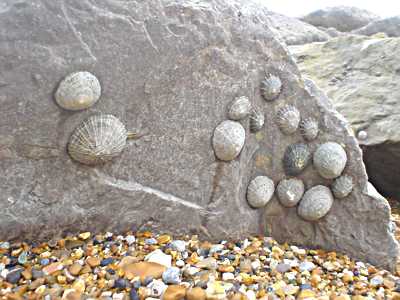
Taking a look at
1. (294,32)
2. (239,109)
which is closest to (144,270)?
(239,109)

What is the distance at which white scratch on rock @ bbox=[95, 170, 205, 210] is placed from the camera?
2.12 m

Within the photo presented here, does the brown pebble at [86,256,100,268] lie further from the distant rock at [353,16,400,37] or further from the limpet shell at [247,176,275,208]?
the distant rock at [353,16,400,37]

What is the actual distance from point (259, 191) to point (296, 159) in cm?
37

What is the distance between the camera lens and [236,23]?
8.13 feet

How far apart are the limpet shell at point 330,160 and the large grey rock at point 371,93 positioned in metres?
2.02

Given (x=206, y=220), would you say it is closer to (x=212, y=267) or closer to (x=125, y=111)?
(x=212, y=267)

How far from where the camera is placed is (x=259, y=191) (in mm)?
2541

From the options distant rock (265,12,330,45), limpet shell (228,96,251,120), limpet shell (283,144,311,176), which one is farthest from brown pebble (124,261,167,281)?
distant rock (265,12,330,45)

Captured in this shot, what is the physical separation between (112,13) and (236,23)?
2.85ft

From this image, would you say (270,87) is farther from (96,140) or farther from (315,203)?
(96,140)

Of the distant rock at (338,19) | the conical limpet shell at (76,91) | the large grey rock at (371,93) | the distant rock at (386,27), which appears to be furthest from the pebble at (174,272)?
the distant rock at (338,19)

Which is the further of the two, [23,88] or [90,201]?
[90,201]

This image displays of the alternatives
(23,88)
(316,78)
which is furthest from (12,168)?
(316,78)

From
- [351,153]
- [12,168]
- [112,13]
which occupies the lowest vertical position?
[12,168]
